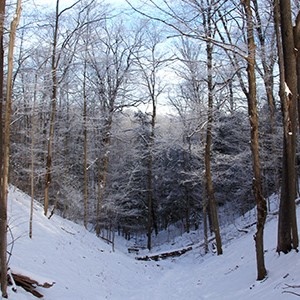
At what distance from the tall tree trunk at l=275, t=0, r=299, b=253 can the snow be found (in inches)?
17.5

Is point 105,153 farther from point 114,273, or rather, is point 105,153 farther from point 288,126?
point 288,126

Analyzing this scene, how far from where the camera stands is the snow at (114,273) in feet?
20.6

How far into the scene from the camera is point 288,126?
22.3 feet

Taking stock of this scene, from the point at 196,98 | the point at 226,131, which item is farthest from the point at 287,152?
the point at 226,131

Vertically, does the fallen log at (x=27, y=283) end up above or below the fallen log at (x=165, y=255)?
above

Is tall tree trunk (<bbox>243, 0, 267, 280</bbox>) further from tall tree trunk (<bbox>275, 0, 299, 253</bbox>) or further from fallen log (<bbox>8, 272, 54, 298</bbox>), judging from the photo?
fallen log (<bbox>8, 272, 54, 298</bbox>)

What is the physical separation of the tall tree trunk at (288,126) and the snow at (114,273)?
445 millimetres

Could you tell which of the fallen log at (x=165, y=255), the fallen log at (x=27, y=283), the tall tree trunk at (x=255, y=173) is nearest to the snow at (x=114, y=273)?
the fallen log at (x=27, y=283)

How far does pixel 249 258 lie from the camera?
10.4 m

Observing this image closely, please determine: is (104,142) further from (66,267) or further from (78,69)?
(66,267)

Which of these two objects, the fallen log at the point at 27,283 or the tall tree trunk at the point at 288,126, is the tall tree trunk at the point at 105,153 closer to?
the tall tree trunk at the point at 288,126

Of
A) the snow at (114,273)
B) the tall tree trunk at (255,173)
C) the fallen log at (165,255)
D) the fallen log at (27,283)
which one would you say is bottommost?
the fallen log at (165,255)

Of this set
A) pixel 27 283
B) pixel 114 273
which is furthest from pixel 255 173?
pixel 114 273

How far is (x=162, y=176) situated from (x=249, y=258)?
22198mm
